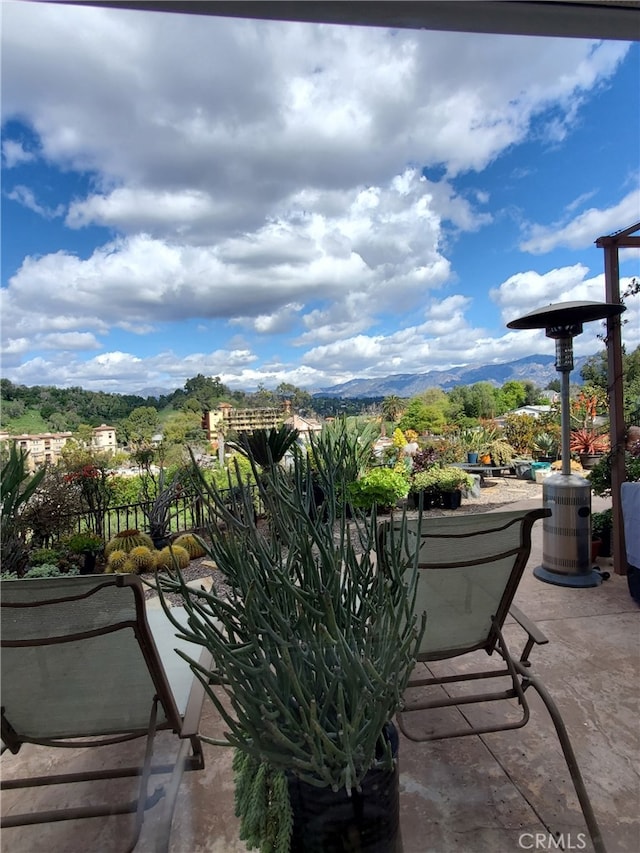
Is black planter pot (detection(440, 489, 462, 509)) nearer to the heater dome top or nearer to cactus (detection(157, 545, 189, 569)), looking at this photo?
the heater dome top

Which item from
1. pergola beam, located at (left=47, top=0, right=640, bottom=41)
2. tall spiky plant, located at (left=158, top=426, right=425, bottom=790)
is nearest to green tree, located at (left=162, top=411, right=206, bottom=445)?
pergola beam, located at (left=47, top=0, right=640, bottom=41)

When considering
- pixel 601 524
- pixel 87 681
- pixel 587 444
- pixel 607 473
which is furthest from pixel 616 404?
pixel 587 444

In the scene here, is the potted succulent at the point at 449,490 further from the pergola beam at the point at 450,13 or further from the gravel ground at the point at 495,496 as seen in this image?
the pergola beam at the point at 450,13

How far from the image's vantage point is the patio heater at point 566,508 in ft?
9.77

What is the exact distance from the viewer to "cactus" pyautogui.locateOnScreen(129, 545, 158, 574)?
373 cm

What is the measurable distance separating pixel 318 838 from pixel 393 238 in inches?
507

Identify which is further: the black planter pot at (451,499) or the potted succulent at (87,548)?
the black planter pot at (451,499)

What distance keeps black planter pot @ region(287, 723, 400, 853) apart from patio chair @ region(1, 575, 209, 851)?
0.40 metres

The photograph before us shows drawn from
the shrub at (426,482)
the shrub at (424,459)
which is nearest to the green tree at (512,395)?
the shrub at (424,459)

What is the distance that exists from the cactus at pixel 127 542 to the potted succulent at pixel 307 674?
3.46 m

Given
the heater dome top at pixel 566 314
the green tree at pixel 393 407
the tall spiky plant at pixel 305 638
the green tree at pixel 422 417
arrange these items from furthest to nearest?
the green tree at pixel 393 407
the green tree at pixel 422 417
the heater dome top at pixel 566 314
the tall spiky plant at pixel 305 638

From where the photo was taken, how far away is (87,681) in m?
1.22

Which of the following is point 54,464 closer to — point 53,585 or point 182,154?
point 182,154

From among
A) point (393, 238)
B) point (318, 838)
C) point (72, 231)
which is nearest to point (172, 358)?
point (72, 231)
